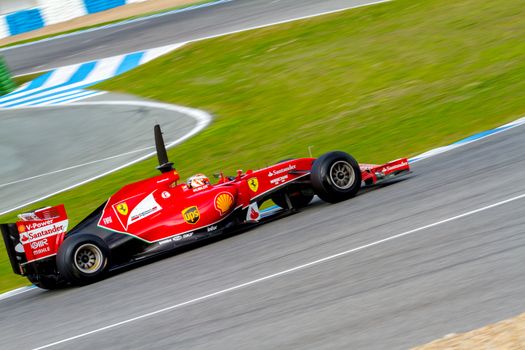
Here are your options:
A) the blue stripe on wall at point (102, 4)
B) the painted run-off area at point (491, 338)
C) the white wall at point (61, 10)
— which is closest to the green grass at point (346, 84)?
the painted run-off area at point (491, 338)

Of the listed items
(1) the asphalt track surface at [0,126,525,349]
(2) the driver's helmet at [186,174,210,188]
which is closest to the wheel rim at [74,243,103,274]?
(1) the asphalt track surface at [0,126,525,349]

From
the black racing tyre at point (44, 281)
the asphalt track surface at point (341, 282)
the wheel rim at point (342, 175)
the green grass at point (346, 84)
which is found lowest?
the asphalt track surface at point (341, 282)

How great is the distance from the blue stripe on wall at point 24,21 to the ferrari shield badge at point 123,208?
28.1 meters

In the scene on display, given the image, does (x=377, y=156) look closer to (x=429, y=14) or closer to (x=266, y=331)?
(x=266, y=331)

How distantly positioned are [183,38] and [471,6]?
779 centimetres

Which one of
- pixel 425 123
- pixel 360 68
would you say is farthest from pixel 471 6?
pixel 425 123

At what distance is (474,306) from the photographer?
542 centimetres

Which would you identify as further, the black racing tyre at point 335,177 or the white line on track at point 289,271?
the black racing tyre at point 335,177

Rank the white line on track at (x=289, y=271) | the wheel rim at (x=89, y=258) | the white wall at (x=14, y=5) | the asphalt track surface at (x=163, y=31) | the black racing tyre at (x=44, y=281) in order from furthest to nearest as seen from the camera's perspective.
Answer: the white wall at (x=14, y=5)
the asphalt track surface at (x=163, y=31)
the black racing tyre at (x=44, y=281)
the wheel rim at (x=89, y=258)
the white line on track at (x=289, y=271)

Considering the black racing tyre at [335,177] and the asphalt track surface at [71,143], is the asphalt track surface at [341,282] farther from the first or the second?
the asphalt track surface at [71,143]

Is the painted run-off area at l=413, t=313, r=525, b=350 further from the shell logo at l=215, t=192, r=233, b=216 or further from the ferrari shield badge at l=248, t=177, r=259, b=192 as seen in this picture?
the ferrari shield badge at l=248, t=177, r=259, b=192

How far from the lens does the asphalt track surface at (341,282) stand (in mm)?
5582

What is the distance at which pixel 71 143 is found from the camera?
643 inches

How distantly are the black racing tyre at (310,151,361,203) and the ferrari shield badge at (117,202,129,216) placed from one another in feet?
6.75
